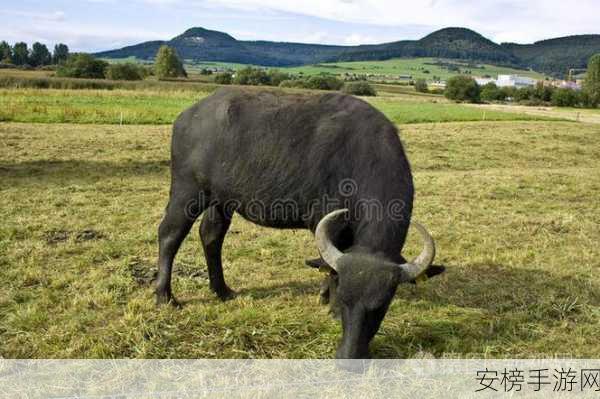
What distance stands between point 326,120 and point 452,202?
7104 millimetres

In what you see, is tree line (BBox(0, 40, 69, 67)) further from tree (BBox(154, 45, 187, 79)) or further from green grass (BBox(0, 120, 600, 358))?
green grass (BBox(0, 120, 600, 358))

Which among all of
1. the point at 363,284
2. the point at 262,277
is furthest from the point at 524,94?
the point at 363,284

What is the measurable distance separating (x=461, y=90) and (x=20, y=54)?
109 metres

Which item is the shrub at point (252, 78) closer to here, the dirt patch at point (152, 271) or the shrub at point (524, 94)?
the shrub at point (524, 94)

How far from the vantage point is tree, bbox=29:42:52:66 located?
427ft

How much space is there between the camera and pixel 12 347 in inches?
187

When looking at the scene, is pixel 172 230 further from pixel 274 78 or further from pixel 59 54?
pixel 59 54

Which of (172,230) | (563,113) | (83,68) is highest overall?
(83,68)

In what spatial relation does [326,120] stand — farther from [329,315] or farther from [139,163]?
[139,163]

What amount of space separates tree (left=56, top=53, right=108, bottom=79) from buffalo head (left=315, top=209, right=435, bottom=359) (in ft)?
249

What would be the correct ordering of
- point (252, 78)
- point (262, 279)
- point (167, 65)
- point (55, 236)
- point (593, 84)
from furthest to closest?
point (167, 65) → point (593, 84) → point (252, 78) → point (55, 236) → point (262, 279)

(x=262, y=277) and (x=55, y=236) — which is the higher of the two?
(x=55, y=236)

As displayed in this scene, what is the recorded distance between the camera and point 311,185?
16.6 ft

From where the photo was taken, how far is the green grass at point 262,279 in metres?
5.07
